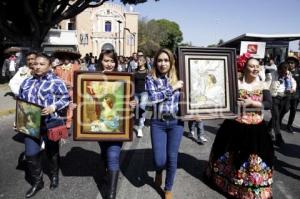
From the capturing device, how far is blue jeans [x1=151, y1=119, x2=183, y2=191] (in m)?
4.63

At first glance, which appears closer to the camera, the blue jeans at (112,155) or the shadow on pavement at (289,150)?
the blue jeans at (112,155)

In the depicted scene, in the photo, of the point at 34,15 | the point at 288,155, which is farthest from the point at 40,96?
the point at 34,15

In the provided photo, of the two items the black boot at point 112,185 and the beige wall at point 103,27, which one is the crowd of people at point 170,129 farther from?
the beige wall at point 103,27

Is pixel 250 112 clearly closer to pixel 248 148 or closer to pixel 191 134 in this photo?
pixel 248 148

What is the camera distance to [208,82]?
4.74 meters

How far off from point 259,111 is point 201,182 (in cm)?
137

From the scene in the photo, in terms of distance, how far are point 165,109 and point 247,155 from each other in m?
1.17

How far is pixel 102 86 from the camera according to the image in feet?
15.1

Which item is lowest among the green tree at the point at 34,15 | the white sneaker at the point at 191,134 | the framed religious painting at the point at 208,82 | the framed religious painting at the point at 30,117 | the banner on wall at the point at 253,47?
the white sneaker at the point at 191,134

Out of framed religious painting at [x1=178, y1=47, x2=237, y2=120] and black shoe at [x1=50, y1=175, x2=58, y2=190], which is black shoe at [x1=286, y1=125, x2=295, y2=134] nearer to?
framed religious painting at [x1=178, y1=47, x2=237, y2=120]

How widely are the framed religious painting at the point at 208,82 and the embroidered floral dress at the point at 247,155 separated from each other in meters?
0.22

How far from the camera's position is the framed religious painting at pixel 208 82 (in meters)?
4.59

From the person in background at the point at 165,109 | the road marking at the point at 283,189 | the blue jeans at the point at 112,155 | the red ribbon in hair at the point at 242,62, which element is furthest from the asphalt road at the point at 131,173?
the red ribbon in hair at the point at 242,62

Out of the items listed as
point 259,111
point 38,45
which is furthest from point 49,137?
point 38,45
